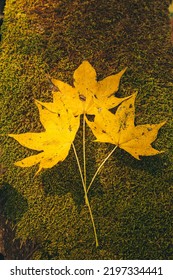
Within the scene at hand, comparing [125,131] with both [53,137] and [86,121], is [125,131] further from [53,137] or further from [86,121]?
[53,137]

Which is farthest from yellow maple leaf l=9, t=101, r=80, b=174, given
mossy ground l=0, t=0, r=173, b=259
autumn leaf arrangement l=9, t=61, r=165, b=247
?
mossy ground l=0, t=0, r=173, b=259

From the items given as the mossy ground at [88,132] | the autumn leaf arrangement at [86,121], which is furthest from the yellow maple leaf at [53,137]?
the mossy ground at [88,132]

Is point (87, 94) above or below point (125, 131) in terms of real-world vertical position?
above

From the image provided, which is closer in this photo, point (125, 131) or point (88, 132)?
point (125, 131)

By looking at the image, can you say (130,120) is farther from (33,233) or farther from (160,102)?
(33,233)

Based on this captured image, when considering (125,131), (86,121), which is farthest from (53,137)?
(125,131)

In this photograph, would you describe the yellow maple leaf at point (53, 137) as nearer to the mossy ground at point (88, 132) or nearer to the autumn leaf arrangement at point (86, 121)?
the autumn leaf arrangement at point (86, 121)
